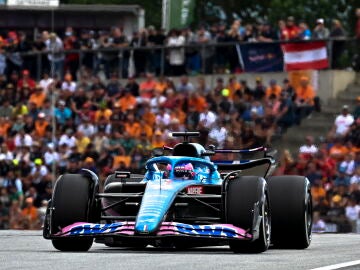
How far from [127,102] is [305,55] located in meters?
4.20

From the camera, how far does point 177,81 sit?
108 ft

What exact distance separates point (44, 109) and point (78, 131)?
2245mm

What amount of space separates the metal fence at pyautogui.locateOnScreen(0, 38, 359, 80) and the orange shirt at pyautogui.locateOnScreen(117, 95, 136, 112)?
196cm

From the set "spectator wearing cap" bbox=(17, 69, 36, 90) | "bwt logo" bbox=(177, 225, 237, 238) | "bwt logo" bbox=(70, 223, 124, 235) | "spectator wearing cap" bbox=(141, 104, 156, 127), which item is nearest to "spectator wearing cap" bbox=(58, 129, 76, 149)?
"spectator wearing cap" bbox=(141, 104, 156, 127)

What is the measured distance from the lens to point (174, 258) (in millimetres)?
13305

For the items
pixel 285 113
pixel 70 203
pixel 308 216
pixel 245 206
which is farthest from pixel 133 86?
pixel 245 206

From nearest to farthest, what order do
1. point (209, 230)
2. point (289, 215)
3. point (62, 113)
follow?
point (209, 230) → point (289, 215) → point (62, 113)

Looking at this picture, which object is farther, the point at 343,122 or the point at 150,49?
the point at 150,49

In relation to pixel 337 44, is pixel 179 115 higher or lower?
lower

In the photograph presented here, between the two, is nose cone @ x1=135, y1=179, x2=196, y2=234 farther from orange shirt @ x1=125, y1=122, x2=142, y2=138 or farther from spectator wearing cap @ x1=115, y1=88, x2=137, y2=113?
spectator wearing cap @ x1=115, y1=88, x2=137, y2=113

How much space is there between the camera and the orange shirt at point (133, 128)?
96.6 ft

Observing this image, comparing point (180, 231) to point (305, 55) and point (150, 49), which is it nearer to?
point (305, 55)

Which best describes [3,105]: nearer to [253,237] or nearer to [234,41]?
[234,41]

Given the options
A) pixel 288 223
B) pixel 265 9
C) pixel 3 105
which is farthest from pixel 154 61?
pixel 265 9
